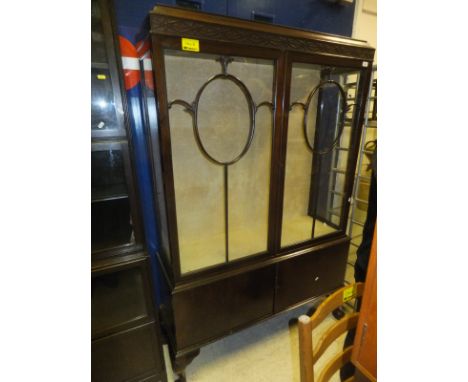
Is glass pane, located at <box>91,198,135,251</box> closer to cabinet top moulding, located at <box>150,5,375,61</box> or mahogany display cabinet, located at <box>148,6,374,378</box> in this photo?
mahogany display cabinet, located at <box>148,6,374,378</box>

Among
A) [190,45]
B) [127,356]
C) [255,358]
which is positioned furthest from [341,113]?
[127,356]

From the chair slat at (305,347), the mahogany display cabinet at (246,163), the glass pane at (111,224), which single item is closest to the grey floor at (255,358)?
the mahogany display cabinet at (246,163)

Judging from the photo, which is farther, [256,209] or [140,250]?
[256,209]

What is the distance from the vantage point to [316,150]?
1.53 metres

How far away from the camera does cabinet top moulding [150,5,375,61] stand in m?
0.89

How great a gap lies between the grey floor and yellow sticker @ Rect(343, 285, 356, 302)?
2.45 feet

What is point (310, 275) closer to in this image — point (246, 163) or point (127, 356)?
point (246, 163)

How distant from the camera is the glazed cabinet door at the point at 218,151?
115 cm

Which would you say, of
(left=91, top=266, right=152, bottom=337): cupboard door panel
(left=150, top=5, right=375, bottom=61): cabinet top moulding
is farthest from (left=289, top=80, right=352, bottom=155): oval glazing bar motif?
(left=91, top=266, right=152, bottom=337): cupboard door panel

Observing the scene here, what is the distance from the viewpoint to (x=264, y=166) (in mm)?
1456
